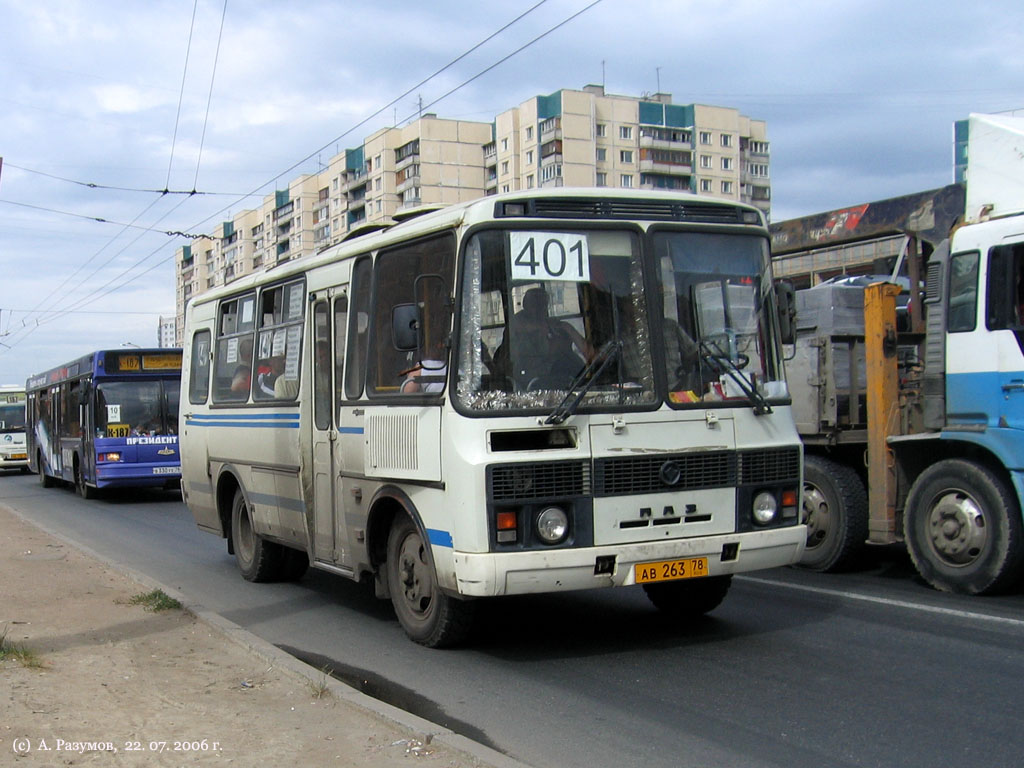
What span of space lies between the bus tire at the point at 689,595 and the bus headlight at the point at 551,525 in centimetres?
160

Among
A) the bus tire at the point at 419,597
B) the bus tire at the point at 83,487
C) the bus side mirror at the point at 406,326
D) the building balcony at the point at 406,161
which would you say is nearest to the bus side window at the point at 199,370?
the bus tire at the point at 419,597

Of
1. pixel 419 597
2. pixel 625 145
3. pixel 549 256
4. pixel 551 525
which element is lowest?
pixel 419 597

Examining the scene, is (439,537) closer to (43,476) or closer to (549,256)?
(549,256)

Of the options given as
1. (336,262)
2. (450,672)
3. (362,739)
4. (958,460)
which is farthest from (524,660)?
(958,460)

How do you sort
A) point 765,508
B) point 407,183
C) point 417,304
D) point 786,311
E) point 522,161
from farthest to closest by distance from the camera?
point 407,183
point 522,161
point 786,311
point 765,508
point 417,304

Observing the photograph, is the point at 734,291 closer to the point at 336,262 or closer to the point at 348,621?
the point at 336,262

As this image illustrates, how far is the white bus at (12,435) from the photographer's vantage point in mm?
40250

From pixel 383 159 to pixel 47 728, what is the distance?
300ft

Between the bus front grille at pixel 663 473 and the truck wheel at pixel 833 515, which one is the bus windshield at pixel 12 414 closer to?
the truck wheel at pixel 833 515

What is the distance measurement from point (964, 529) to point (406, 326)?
15.4ft

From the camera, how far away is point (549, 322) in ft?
21.6

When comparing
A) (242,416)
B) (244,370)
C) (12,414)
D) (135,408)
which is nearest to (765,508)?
(242,416)

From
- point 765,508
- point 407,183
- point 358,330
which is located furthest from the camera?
point 407,183

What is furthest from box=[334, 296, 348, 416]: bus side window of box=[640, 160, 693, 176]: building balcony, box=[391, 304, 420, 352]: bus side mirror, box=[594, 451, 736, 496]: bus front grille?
box=[640, 160, 693, 176]: building balcony
